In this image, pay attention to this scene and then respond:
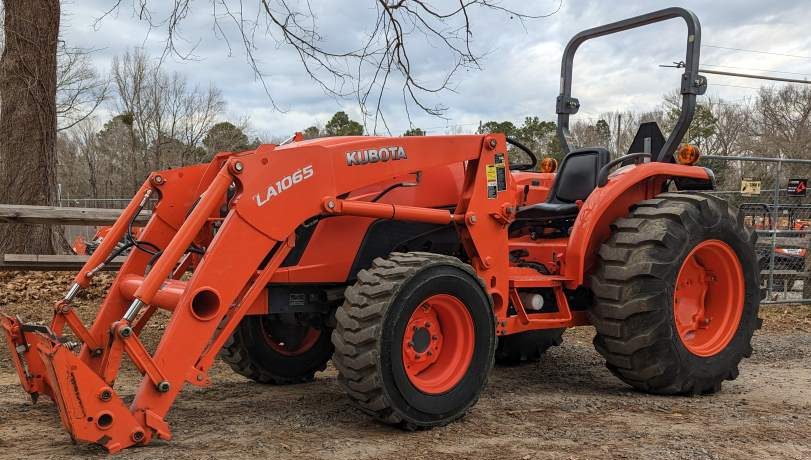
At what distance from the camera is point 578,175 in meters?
5.45

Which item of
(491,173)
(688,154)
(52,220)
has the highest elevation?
(688,154)

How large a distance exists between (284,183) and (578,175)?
8.79 ft

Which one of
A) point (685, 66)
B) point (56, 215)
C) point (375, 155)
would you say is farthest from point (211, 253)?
point (56, 215)

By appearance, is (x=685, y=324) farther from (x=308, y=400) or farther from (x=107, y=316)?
(x=107, y=316)

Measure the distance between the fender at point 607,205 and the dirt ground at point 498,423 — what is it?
95cm

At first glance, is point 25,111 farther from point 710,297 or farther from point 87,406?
point 710,297

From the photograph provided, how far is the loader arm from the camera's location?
10.7 feet

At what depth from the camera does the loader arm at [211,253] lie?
3258 mm

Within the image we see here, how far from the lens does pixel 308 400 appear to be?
458 cm

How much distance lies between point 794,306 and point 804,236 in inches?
90.3

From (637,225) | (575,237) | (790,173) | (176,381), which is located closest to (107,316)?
(176,381)

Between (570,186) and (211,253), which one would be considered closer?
(211,253)

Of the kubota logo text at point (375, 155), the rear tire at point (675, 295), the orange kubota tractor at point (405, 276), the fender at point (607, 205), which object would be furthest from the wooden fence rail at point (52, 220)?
the rear tire at point (675, 295)

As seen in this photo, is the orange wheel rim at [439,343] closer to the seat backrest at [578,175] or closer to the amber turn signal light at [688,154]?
the seat backrest at [578,175]
